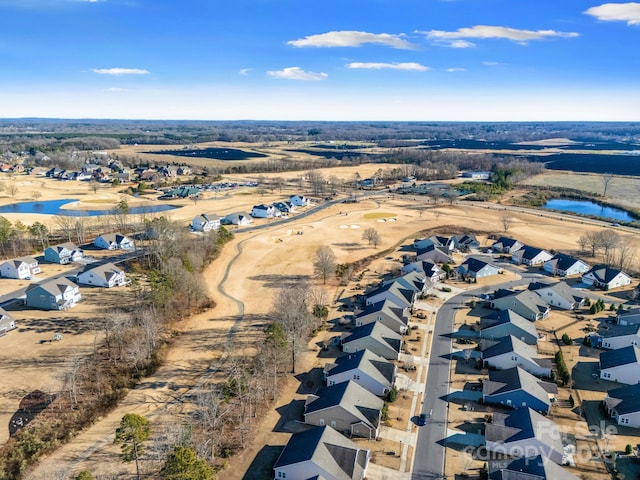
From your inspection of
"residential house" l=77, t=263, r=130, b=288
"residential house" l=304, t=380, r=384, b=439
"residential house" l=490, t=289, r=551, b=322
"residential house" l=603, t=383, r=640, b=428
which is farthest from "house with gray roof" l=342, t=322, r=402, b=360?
"residential house" l=77, t=263, r=130, b=288

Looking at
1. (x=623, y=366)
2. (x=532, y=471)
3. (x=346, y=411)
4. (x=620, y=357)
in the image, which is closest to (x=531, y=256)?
(x=620, y=357)

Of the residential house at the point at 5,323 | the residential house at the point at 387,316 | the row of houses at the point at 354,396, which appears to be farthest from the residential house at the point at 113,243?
the residential house at the point at 387,316

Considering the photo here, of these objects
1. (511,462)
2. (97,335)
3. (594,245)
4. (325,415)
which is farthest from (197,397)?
(594,245)

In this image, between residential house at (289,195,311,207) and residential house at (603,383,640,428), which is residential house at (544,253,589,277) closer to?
residential house at (603,383,640,428)

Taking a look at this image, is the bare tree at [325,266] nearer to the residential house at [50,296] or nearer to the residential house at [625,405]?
the residential house at [50,296]

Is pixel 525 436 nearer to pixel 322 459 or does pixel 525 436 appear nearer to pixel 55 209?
pixel 322 459

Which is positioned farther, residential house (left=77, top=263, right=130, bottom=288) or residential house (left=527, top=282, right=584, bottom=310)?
residential house (left=77, top=263, right=130, bottom=288)
